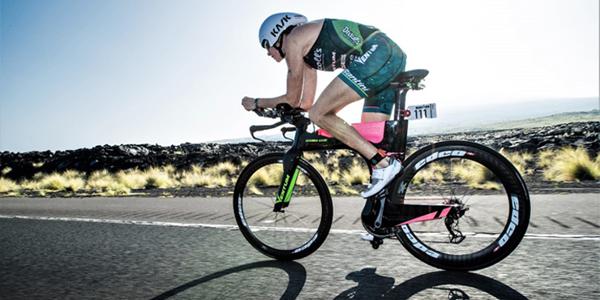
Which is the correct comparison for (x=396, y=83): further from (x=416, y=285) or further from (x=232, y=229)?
(x=232, y=229)

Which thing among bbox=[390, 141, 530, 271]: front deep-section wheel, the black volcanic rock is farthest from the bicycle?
the black volcanic rock

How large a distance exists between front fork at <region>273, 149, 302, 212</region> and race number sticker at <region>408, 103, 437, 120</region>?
1088mm

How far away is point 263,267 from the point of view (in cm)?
386

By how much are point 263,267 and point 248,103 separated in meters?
1.56

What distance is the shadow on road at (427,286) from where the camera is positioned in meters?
2.89

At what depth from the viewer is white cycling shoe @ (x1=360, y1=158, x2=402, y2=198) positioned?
12.3 ft

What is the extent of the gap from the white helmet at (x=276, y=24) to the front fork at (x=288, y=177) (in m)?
0.97

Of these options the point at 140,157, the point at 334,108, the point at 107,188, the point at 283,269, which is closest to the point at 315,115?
the point at 334,108

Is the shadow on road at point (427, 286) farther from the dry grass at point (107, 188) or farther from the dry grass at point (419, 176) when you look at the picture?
the dry grass at point (107, 188)

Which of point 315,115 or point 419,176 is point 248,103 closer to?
point 315,115

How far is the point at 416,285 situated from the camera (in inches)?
122

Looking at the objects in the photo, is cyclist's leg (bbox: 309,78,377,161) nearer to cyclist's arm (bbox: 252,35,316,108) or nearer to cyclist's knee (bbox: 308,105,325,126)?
cyclist's knee (bbox: 308,105,325,126)

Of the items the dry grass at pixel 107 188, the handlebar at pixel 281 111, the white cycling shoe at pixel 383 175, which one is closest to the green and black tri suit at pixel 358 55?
the handlebar at pixel 281 111

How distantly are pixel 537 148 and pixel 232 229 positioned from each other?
19.3 metres
